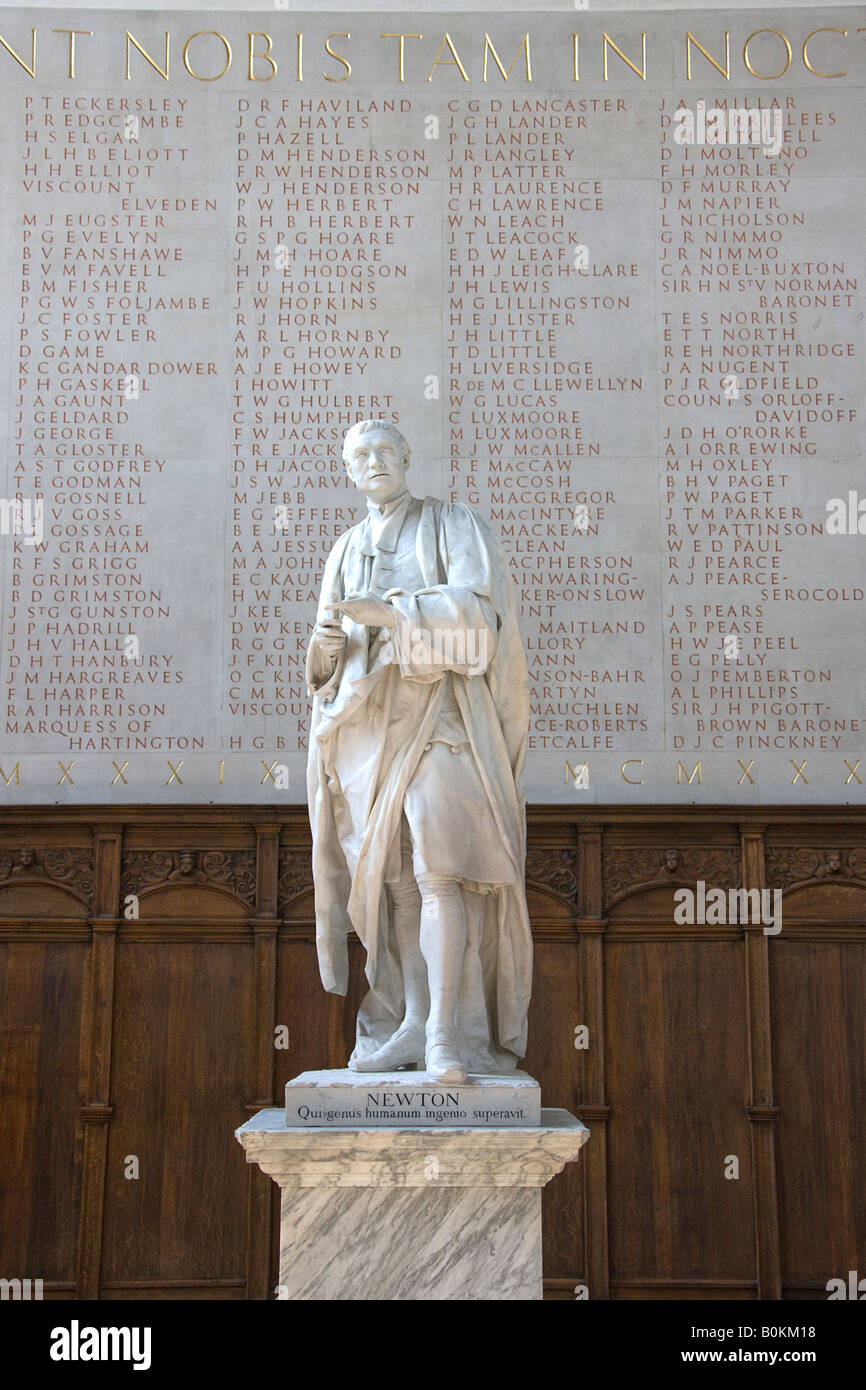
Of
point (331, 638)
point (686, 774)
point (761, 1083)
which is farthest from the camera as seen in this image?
point (686, 774)

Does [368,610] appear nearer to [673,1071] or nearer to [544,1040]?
[544,1040]

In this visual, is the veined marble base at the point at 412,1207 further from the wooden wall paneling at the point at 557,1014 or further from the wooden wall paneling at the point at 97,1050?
the wooden wall paneling at the point at 97,1050

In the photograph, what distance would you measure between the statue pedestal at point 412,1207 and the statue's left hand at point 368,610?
1454 mm

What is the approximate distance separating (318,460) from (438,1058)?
451 centimetres

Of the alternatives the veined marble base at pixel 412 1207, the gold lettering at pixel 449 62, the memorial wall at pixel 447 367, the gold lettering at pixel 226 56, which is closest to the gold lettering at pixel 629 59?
the memorial wall at pixel 447 367

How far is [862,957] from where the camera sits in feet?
24.3

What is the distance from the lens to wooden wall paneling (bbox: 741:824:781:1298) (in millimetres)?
7070

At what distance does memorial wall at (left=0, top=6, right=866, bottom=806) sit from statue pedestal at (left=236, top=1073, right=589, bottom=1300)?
3.69m

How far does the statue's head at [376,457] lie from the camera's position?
4.90 metres

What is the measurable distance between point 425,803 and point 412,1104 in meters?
0.86

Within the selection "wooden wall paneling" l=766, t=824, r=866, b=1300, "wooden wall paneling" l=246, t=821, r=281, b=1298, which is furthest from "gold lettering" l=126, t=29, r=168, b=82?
"wooden wall paneling" l=766, t=824, r=866, b=1300

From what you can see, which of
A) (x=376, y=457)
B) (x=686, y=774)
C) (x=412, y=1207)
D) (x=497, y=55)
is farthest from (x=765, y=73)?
(x=412, y=1207)

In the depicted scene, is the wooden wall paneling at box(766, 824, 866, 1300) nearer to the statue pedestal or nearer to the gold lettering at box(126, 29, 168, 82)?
the statue pedestal

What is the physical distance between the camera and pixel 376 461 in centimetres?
489
